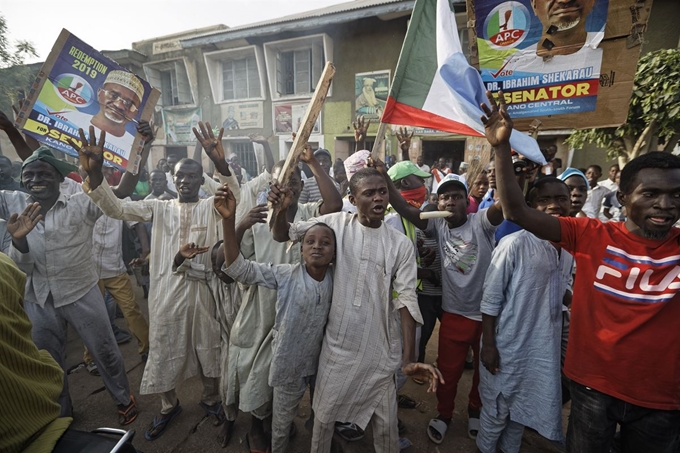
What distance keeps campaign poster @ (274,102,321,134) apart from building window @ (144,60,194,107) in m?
4.76

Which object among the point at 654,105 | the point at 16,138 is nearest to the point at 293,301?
the point at 16,138

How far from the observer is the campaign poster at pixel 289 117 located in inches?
521

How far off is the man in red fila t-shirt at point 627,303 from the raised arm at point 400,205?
97cm

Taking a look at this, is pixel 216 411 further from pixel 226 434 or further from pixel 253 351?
pixel 253 351

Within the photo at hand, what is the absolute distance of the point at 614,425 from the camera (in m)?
1.69

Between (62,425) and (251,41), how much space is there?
15015mm

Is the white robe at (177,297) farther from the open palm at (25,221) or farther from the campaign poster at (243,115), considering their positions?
the campaign poster at (243,115)

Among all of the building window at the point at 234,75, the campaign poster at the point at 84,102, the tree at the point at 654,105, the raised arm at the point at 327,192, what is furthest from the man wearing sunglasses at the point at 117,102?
the building window at the point at 234,75

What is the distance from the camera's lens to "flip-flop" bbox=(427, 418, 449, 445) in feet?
8.41

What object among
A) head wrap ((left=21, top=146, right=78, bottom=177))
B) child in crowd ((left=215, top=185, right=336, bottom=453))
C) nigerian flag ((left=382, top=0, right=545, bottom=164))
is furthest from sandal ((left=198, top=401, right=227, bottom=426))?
nigerian flag ((left=382, top=0, right=545, bottom=164))

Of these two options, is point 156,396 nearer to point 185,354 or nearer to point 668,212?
point 185,354

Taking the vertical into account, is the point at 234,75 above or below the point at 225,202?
above

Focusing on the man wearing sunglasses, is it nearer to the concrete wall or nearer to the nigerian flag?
the nigerian flag

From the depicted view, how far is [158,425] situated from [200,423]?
1.06 feet
